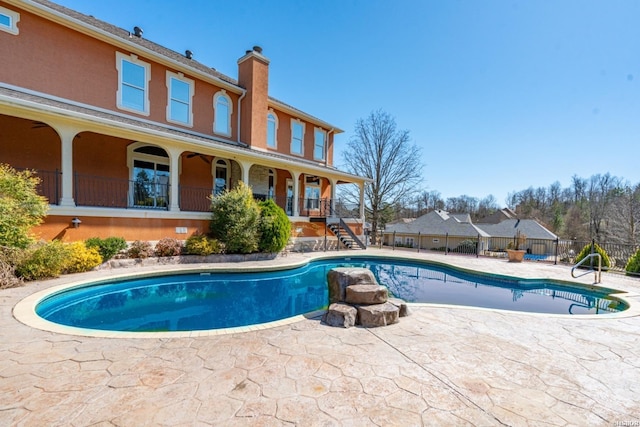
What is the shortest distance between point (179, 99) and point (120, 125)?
4.71m

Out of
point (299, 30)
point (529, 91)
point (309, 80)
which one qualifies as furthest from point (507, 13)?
point (309, 80)

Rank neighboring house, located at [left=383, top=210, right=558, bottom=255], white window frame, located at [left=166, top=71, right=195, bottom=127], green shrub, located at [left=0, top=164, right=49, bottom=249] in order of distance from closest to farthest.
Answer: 1. green shrub, located at [left=0, top=164, right=49, bottom=249]
2. white window frame, located at [left=166, top=71, right=195, bottom=127]
3. neighboring house, located at [left=383, top=210, right=558, bottom=255]

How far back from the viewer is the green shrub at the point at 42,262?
6.77m

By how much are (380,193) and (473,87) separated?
39.3ft

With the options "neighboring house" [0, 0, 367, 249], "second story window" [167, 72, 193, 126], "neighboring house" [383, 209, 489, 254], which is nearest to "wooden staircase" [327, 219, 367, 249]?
"neighboring house" [0, 0, 367, 249]

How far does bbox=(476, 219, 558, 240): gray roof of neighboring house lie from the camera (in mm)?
35781

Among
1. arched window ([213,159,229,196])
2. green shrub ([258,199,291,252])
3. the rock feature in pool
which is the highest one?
arched window ([213,159,229,196])

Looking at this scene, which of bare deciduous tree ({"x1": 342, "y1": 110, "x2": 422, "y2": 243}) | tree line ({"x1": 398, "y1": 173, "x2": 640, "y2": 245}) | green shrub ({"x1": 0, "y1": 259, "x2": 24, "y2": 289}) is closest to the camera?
green shrub ({"x1": 0, "y1": 259, "x2": 24, "y2": 289})

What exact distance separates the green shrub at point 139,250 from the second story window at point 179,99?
21.0 feet

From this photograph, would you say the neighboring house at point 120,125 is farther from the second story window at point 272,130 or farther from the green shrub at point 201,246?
the green shrub at point 201,246

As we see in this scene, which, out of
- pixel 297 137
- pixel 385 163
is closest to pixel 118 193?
pixel 297 137

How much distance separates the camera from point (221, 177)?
14.9m

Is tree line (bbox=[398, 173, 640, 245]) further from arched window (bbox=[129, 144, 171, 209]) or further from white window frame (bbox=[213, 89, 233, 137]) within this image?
arched window (bbox=[129, 144, 171, 209])

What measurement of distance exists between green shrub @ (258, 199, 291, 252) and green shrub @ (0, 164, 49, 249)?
6755 mm
